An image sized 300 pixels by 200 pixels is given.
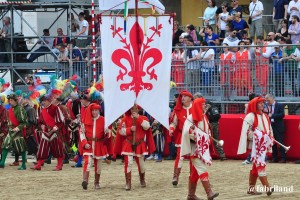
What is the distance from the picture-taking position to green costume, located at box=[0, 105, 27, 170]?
2428 centimetres

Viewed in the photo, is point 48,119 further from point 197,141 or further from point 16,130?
point 197,141

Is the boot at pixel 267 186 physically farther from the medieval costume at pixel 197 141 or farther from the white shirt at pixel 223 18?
the white shirt at pixel 223 18

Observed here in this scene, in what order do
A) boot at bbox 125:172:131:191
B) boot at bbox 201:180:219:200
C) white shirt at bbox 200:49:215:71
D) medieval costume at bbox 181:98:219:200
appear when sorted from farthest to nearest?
white shirt at bbox 200:49:215:71 < boot at bbox 125:172:131:191 < medieval costume at bbox 181:98:219:200 < boot at bbox 201:180:219:200

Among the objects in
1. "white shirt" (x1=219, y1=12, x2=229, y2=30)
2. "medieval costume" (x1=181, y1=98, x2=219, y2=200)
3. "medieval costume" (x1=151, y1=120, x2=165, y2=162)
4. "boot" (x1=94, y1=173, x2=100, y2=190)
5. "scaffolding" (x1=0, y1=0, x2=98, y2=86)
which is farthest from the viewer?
"scaffolding" (x1=0, y1=0, x2=98, y2=86)

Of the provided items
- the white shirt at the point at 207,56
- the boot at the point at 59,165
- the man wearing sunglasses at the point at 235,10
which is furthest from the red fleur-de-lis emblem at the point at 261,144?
the man wearing sunglasses at the point at 235,10

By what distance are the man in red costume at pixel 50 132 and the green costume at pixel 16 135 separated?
2.18 ft

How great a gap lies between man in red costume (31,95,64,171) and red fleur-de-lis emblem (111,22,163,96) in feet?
16.8

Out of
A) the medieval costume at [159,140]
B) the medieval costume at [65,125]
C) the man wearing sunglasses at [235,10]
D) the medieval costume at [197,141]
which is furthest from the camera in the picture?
the man wearing sunglasses at [235,10]

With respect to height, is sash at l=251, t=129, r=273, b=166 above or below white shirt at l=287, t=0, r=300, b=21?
below

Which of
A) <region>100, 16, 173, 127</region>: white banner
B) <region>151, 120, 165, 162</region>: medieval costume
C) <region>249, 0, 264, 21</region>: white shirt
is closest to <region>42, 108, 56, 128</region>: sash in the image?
<region>151, 120, 165, 162</region>: medieval costume

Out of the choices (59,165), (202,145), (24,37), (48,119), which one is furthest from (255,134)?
(24,37)

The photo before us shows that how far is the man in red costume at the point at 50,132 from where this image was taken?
23.6 meters

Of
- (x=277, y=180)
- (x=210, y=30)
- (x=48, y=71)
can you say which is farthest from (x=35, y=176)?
(x=48, y=71)

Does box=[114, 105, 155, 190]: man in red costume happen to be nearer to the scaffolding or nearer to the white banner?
the white banner
